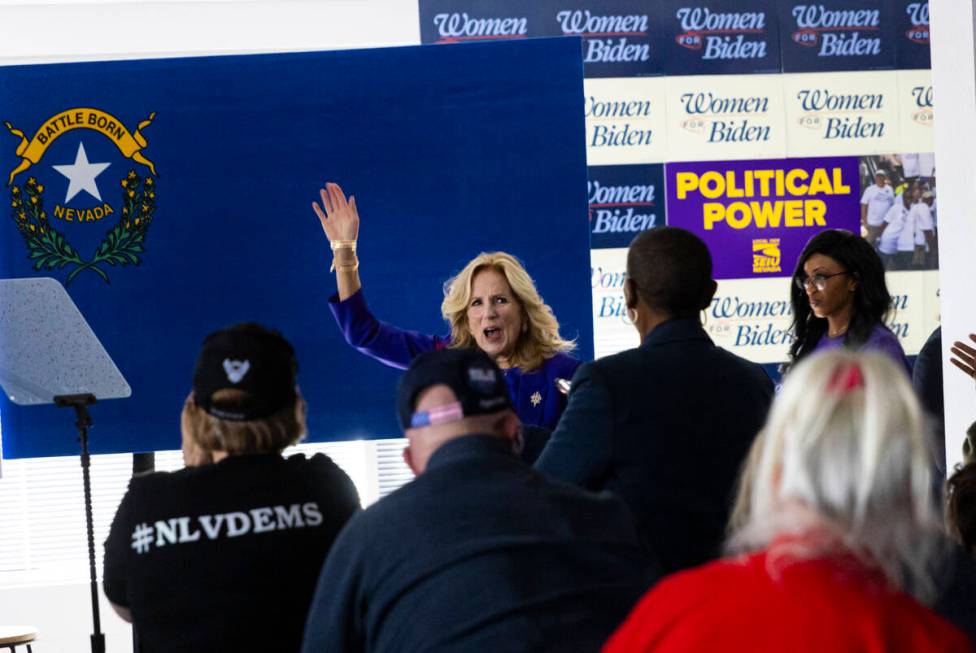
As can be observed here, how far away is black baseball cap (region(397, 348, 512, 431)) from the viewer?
171cm

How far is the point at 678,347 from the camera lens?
2.28m

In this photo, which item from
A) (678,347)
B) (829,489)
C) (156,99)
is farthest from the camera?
(156,99)

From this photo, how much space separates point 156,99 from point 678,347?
218 cm

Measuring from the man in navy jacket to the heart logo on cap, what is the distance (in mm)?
558

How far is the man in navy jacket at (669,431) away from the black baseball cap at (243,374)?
1.65ft

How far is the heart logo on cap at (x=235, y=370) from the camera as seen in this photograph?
1956mm

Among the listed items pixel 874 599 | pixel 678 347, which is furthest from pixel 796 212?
pixel 874 599

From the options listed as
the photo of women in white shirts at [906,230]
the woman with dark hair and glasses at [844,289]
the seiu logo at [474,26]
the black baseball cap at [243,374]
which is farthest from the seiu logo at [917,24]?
the black baseball cap at [243,374]

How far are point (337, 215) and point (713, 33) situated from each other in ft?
10.9

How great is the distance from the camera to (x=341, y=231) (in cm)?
371

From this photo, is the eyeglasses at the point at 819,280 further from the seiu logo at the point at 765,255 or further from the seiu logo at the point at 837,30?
the seiu logo at the point at 837,30

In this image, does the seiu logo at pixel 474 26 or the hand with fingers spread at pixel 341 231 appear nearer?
the hand with fingers spread at pixel 341 231

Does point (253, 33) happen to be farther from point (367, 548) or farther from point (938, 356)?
→ point (367, 548)

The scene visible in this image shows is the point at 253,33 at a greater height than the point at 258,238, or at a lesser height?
greater
